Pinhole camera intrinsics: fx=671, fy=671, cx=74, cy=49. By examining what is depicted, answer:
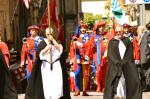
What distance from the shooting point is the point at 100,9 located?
104ft

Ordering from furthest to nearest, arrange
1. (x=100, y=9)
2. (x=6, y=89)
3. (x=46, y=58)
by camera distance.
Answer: (x=100, y=9) → (x=46, y=58) → (x=6, y=89)

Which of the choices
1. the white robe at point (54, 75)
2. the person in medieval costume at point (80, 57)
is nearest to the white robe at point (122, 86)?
the white robe at point (54, 75)

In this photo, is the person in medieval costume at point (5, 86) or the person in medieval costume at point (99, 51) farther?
the person in medieval costume at point (99, 51)

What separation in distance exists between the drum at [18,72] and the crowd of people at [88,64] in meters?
0.76

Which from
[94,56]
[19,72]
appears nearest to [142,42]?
[94,56]

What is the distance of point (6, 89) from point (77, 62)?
863 centimetres

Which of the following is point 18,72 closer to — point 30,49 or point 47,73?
point 30,49

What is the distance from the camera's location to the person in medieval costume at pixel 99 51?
685 inches

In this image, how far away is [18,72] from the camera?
17969 millimetres

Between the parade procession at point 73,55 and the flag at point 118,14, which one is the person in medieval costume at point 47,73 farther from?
the flag at point 118,14

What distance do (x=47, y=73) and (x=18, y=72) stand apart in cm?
504

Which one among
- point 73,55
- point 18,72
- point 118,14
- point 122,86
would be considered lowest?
point 18,72

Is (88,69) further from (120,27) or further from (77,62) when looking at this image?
(120,27)

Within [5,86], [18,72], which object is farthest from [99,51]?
[5,86]
